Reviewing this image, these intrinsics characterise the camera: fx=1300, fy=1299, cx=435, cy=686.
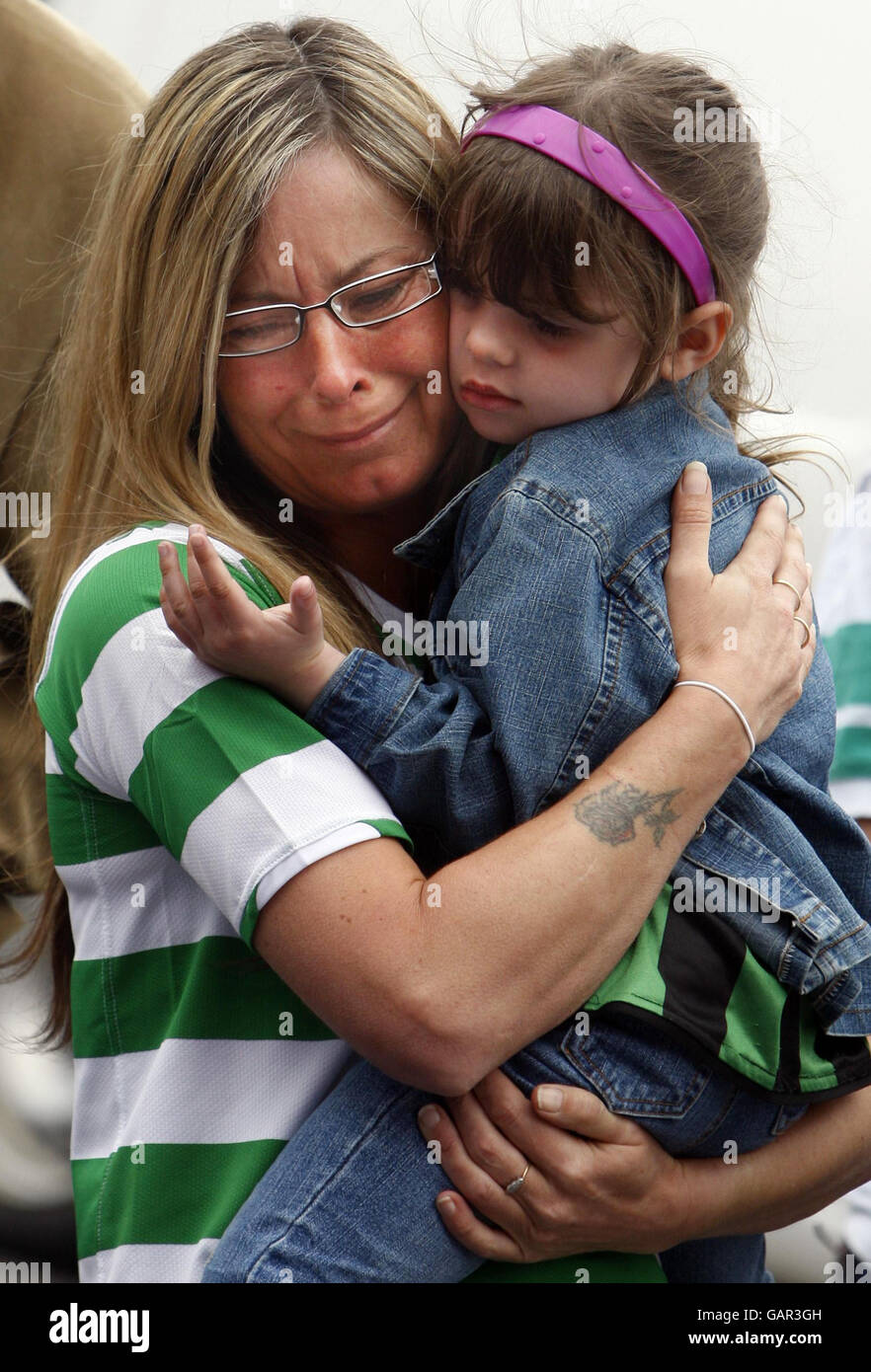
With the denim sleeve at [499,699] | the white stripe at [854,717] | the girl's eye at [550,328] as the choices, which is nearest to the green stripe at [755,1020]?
the denim sleeve at [499,699]

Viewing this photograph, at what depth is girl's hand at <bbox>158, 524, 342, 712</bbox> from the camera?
35.5 inches

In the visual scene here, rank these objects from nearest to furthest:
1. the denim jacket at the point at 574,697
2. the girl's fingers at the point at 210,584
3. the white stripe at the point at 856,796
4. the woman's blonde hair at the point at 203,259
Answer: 1. the girl's fingers at the point at 210,584
2. the denim jacket at the point at 574,697
3. the woman's blonde hair at the point at 203,259
4. the white stripe at the point at 856,796

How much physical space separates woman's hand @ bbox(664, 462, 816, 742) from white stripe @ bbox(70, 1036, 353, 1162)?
436 millimetres

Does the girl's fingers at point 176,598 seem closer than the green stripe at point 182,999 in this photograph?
Yes

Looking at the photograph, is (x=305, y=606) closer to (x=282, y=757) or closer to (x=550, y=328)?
(x=282, y=757)

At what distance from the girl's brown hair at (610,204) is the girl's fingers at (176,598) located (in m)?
0.40

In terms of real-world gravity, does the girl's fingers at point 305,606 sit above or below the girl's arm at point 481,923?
above

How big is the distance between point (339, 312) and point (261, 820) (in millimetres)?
476

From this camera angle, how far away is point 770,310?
1645mm

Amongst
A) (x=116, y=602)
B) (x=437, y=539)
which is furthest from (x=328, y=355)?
(x=116, y=602)

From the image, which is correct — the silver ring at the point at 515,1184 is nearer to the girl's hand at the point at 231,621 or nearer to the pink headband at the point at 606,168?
the girl's hand at the point at 231,621

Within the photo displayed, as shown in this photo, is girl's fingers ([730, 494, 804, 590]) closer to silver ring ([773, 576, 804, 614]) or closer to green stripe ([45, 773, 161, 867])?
silver ring ([773, 576, 804, 614])

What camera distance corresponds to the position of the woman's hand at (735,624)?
3.49 feet

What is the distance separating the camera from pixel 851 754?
1.63 m
